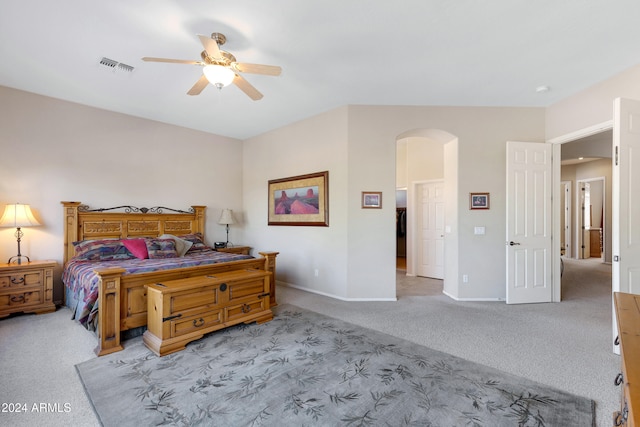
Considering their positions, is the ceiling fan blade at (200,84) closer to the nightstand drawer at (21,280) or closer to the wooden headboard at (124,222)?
the wooden headboard at (124,222)

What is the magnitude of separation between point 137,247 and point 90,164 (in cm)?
154

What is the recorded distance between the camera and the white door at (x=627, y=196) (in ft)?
8.86

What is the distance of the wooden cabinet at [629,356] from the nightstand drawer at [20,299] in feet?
17.3

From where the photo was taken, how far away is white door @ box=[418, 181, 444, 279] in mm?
5852

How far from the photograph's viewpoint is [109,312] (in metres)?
2.71

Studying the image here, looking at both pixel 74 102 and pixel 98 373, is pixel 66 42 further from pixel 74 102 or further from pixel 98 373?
pixel 98 373

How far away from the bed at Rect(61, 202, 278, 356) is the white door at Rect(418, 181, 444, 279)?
3.37 m

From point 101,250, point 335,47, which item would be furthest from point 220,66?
point 101,250

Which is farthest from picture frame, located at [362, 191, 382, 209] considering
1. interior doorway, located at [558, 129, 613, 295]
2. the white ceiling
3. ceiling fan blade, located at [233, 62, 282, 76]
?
interior doorway, located at [558, 129, 613, 295]

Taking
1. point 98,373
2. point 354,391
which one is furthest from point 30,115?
point 354,391

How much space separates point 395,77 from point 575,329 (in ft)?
11.3

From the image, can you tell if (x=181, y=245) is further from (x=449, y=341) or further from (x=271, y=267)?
(x=449, y=341)

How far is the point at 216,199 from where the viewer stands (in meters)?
5.96

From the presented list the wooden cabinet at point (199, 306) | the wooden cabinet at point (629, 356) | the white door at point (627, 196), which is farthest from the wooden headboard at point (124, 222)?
the white door at point (627, 196)
